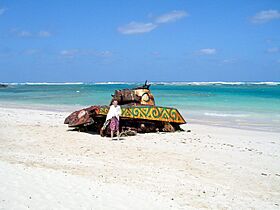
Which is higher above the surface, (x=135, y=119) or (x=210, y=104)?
(x=135, y=119)

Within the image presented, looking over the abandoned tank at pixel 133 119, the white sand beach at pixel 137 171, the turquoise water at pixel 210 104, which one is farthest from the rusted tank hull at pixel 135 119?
the turquoise water at pixel 210 104

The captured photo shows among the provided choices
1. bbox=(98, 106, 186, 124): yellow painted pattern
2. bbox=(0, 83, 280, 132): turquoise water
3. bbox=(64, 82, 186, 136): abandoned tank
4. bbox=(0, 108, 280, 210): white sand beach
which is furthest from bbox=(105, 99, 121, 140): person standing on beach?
bbox=(0, 83, 280, 132): turquoise water

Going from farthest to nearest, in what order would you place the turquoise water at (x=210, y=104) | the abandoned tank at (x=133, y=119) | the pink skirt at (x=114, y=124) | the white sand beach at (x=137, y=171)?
1. the turquoise water at (x=210, y=104)
2. the abandoned tank at (x=133, y=119)
3. the pink skirt at (x=114, y=124)
4. the white sand beach at (x=137, y=171)

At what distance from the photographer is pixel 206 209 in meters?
5.72

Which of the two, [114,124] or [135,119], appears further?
[135,119]

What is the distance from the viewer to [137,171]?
791 centimetres

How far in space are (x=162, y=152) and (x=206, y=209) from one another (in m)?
4.50

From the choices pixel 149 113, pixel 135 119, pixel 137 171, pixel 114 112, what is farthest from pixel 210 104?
pixel 137 171

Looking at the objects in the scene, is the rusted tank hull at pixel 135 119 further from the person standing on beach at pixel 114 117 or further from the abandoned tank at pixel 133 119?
the person standing on beach at pixel 114 117

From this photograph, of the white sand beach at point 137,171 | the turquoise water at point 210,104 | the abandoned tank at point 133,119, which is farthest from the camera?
the turquoise water at point 210,104

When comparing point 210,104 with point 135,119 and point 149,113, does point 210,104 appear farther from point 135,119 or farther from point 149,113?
point 135,119

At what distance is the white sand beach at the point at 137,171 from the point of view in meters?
5.74

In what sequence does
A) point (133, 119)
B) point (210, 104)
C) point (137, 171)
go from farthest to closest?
point (210, 104)
point (133, 119)
point (137, 171)

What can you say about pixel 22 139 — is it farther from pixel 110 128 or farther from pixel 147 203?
pixel 147 203
